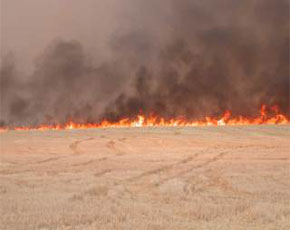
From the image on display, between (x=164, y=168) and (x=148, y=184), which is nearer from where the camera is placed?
(x=148, y=184)

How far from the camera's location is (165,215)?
11.1m

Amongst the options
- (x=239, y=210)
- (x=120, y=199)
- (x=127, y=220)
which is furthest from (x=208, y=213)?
(x=120, y=199)

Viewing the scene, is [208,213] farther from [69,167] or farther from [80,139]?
[80,139]

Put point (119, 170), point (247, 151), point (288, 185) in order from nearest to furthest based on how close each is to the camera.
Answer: point (288, 185) → point (119, 170) → point (247, 151)

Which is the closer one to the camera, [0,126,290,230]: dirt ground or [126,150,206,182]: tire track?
[0,126,290,230]: dirt ground

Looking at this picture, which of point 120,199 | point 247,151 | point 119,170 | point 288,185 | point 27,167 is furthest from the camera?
point 247,151

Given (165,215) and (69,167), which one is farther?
(69,167)

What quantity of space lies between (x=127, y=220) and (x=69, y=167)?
392 inches

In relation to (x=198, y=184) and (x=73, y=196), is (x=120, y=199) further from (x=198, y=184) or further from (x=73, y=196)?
(x=198, y=184)

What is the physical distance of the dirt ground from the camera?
10.7 meters

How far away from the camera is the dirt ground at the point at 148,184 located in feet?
35.2

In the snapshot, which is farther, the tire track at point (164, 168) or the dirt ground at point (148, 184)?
the tire track at point (164, 168)

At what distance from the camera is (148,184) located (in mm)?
15695

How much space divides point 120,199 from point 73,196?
4.19 ft
